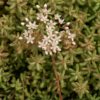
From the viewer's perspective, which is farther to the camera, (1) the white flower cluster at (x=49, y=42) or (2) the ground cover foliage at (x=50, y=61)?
(2) the ground cover foliage at (x=50, y=61)

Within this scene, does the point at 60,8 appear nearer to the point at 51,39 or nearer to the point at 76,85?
the point at 51,39

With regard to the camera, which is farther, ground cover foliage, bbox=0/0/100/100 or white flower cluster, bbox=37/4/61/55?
ground cover foliage, bbox=0/0/100/100

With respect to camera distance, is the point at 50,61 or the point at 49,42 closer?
the point at 49,42

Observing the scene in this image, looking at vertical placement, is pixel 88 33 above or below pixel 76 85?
above

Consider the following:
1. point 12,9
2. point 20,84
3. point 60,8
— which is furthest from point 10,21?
point 20,84

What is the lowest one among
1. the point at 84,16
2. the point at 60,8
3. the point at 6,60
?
the point at 6,60

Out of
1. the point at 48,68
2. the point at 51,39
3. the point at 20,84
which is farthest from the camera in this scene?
the point at 48,68

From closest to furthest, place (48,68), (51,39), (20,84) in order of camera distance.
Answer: (51,39), (20,84), (48,68)

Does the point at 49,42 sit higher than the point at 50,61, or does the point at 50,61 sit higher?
the point at 49,42
